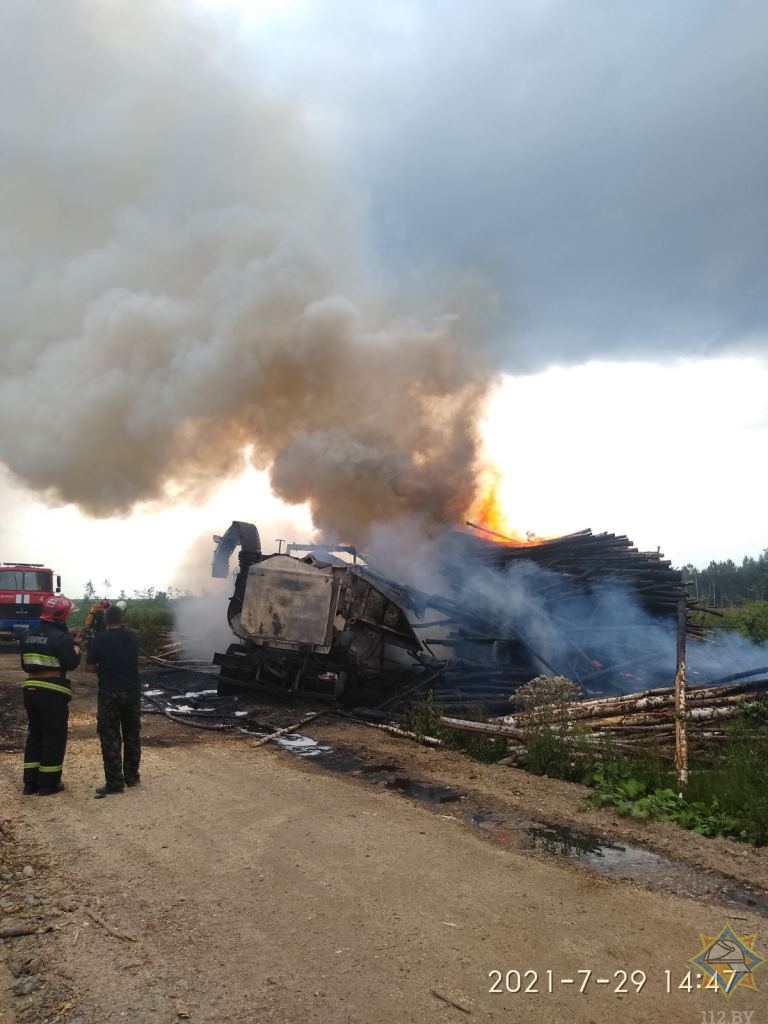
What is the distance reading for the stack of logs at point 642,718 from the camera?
783cm

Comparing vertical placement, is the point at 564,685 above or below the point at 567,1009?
above

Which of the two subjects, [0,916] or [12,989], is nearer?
[12,989]

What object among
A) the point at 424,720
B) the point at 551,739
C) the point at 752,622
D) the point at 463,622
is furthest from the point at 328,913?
the point at 752,622

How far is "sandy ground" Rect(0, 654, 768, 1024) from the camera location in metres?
3.34

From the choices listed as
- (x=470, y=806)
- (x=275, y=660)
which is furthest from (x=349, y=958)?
(x=275, y=660)

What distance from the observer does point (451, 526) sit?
55.4ft

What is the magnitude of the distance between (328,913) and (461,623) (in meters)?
9.83

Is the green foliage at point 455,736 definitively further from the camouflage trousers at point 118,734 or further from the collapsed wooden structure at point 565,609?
the camouflage trousers at point 118,734

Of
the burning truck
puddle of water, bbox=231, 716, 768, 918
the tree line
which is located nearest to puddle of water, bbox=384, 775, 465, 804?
A: puddle of water, bbox=231, 716, 768, 918

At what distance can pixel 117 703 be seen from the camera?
6895 millimetres

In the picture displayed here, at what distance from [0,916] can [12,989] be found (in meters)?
0.90

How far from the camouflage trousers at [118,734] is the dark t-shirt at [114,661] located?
0.28ft

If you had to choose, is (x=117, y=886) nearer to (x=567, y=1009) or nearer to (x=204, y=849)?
(x=204, y=849)

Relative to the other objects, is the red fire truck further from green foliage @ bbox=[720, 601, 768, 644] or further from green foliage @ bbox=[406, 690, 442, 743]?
green foliage @ bbox=[720, 601, 768, 644]
